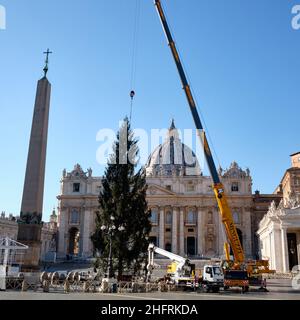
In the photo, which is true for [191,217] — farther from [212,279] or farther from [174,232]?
[212,279]

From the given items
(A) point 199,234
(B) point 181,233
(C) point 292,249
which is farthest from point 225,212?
(B) point 181,233

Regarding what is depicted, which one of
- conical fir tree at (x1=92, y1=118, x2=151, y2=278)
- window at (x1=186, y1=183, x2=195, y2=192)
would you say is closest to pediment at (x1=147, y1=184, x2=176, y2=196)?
window at (x1=186, y1=183, x2=195, y2=192)

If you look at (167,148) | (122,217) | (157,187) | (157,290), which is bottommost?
(157,290)

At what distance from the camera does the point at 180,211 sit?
7388 centimetres

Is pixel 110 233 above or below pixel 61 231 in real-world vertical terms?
below

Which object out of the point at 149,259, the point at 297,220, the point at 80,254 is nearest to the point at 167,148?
the point at 80,254

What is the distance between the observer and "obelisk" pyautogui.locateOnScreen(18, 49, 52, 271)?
21328 mm

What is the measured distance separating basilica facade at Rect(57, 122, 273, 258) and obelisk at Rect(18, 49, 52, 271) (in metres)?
49.6

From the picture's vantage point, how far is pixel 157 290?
24.2 meters

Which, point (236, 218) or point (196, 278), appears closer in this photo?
point (196, 278)

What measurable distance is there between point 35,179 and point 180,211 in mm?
54410

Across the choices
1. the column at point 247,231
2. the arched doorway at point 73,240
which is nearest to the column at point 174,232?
the column at point 247,231
